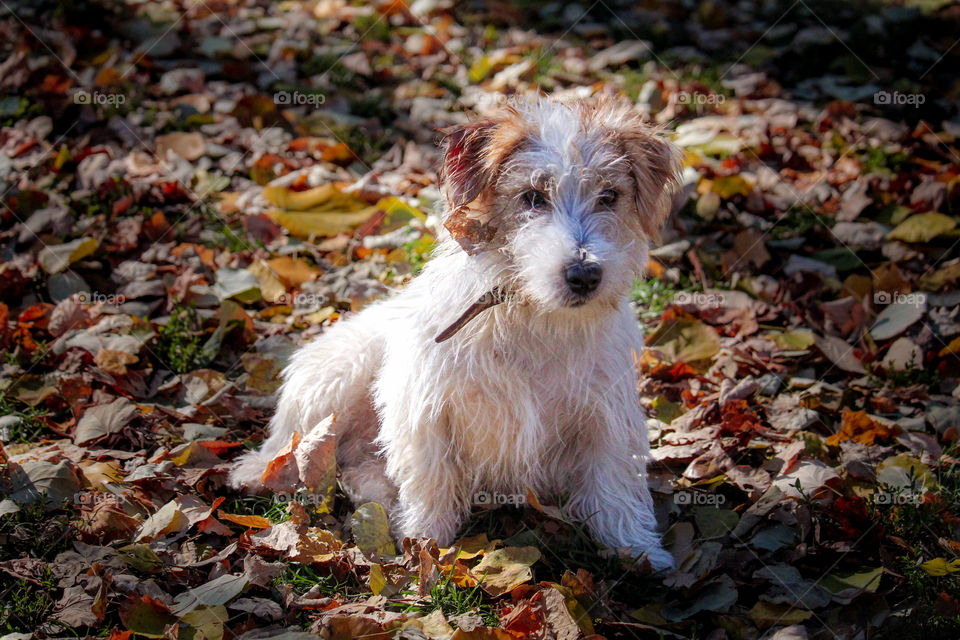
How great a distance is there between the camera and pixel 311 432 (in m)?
3.82

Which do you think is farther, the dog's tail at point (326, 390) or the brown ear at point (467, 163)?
the dog's tail at point (326, 390)

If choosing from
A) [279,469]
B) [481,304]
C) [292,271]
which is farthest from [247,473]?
[292,271]

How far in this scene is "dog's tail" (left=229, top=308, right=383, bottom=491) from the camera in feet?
12.9

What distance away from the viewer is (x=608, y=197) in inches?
127

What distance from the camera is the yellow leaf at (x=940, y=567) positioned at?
3.27 metres

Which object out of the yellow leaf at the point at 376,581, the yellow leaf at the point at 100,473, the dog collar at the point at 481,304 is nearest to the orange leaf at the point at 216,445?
the yellow leaf at the point at 100,473

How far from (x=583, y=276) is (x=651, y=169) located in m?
0.68

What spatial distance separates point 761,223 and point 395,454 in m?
3.29

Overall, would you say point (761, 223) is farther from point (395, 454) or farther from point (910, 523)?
point (395, 454)

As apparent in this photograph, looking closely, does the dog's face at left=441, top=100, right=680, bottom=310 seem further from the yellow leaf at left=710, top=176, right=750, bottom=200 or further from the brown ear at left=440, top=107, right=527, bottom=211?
the yellow leaf at left=710, top=176, right=750, bottom=200

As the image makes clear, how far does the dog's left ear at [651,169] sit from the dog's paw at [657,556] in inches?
49.7

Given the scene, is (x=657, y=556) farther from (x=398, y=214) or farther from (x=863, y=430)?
(x=398, y=214)

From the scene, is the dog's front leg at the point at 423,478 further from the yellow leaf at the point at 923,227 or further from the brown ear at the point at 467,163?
the yellow leaf at the point at 923,227

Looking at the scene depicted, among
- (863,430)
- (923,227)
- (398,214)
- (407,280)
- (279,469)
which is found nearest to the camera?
(279,469)
